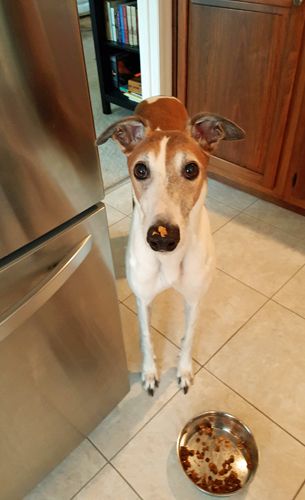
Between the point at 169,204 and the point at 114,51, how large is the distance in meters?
3.08

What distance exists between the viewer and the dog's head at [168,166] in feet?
3.32

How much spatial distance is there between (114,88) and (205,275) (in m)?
2.89

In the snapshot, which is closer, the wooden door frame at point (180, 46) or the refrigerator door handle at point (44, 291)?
the refrigerator door handle at point (44, 291)

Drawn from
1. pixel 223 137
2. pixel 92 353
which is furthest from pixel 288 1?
pixel 92 353

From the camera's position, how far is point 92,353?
1.32 meters

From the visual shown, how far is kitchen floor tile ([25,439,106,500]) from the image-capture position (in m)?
1.41

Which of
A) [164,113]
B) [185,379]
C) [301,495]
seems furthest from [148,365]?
[164,113]

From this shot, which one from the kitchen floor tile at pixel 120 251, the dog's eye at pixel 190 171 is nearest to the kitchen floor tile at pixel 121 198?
the kitchen floor tile at pixel 120 251

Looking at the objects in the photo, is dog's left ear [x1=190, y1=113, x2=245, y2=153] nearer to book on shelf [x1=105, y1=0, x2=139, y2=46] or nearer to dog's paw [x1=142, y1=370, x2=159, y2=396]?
dog's paw [x1=142, y1=370, x2=159, y2=396]

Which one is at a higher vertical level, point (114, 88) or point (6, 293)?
point (6, 293)

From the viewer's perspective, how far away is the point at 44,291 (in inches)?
37.8

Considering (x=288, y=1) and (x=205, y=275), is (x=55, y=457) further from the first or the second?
(x=288, y=1)

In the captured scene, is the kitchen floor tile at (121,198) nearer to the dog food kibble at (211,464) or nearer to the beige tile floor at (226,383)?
the beige tile floor at (226,383)

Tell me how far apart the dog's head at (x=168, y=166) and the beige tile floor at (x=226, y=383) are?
2.97 ft
